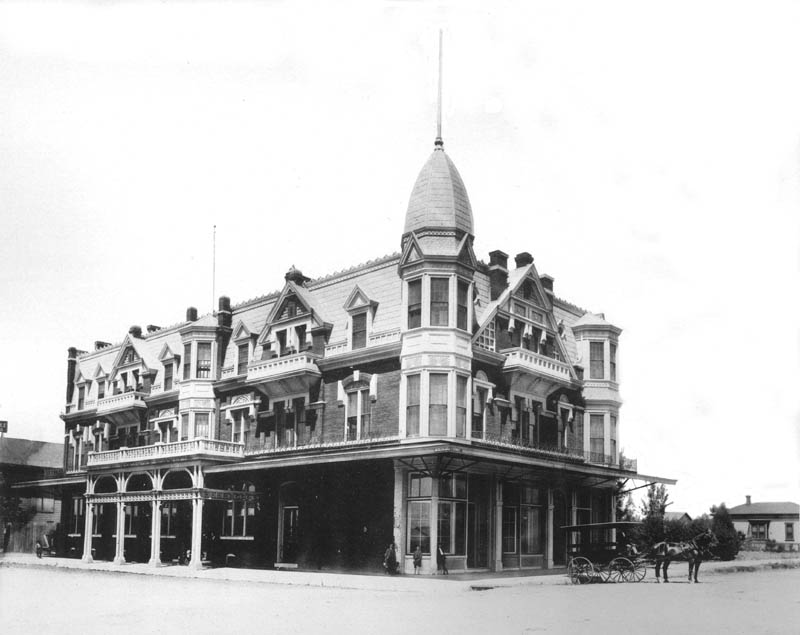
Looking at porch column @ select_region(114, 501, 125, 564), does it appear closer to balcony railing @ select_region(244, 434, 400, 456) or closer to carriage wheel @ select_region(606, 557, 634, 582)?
balcony railing @ select_region(244, 434, 400, 456)

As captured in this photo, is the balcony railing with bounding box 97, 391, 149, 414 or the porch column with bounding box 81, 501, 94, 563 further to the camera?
the balcony railing with bounding box 97, 391, 149, 414

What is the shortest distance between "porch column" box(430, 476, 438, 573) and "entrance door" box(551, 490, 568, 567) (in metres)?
6.49

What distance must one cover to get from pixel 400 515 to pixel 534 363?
301 inches

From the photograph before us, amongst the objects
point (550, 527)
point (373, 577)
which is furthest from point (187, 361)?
point (550, 527)

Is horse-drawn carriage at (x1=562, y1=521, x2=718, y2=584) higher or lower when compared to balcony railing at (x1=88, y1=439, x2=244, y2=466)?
lower

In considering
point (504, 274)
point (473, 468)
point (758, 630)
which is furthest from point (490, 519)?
point (758, 630)

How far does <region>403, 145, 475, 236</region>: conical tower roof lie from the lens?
28391mm

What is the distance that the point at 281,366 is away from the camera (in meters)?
32.6

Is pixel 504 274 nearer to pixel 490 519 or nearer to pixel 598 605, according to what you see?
pixel 490 519

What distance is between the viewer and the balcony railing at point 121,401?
39.7 metres

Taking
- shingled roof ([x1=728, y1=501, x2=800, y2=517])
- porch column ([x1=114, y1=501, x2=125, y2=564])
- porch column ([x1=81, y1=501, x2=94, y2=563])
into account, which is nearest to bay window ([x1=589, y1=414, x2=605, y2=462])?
porch column ([x1=114, y1=501, x2=125, y2=564])

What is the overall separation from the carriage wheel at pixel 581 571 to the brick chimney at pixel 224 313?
19.2m

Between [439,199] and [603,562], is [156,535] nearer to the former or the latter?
[439,199]

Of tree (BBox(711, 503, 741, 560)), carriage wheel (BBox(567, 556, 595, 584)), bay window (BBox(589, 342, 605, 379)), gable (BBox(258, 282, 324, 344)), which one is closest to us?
carriage wheel (BBox(567, 556, 595, 584))
